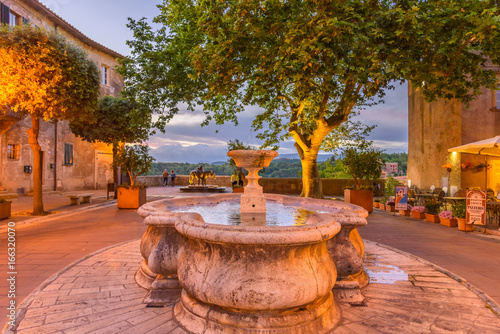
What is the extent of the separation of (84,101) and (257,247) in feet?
30.7

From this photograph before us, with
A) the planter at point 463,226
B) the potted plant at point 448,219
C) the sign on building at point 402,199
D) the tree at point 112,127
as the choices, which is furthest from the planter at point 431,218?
the tree at point 112,127

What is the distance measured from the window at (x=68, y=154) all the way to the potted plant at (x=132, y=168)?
8595mm

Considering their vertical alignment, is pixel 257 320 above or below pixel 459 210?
below

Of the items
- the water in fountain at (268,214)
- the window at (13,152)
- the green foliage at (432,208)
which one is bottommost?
the green foliage at (432,208)

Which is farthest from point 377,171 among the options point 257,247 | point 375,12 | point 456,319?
point 257,247

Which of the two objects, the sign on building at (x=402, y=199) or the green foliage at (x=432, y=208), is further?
the sign on building at (x=402, y=199)

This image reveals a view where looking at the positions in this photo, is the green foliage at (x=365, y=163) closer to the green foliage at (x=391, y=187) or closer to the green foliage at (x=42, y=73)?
the green foliage at (x=391, y=187)

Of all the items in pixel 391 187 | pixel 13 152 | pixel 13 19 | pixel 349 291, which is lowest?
pixel 349 291

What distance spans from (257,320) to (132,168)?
32.8 feet

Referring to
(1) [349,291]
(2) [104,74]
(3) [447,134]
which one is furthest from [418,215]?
(2) [104,74]

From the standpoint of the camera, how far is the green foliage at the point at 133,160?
1113cm

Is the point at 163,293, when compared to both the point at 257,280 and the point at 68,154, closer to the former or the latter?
the point at 257,280

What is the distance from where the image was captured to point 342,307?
117 inches

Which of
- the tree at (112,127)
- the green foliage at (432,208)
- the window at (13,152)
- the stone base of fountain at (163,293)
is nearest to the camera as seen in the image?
the stone base of fountain at (163,293)
